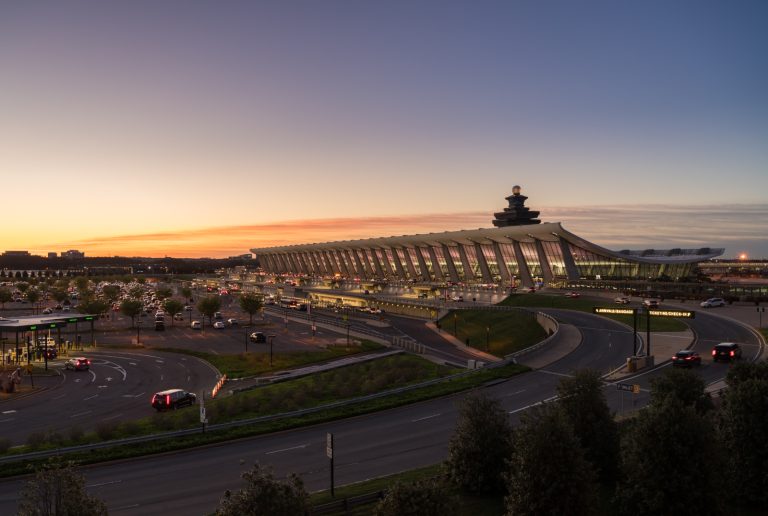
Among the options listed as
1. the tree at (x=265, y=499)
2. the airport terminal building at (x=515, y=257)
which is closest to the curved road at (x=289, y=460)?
the tree at (x=265, y=499)

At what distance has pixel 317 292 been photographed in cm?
12900

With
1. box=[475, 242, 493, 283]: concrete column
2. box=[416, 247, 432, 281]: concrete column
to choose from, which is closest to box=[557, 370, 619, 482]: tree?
box=[475, 242, 493, 283]: concrete column

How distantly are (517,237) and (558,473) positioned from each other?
339 ft

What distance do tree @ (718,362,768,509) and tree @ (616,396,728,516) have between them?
274cm

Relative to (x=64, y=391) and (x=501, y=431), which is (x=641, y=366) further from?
(x=64, y=391)

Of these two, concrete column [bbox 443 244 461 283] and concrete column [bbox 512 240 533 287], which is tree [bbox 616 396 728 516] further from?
concrete column [bbox 443 244 461 283]

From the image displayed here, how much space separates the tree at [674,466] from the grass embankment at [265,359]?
38614 millimetres

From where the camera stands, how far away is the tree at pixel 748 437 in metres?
16.5

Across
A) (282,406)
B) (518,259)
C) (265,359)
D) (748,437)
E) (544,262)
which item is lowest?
(265,359)

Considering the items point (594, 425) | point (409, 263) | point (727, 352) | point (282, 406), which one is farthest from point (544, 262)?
point (594, 425)

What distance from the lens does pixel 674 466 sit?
14.2m

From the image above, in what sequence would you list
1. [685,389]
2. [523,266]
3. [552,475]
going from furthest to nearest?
1. [523,266]
2. [685,389]
3. [552,475]

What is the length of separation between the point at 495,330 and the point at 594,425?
177 feet

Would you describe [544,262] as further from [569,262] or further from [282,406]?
[282,406]
